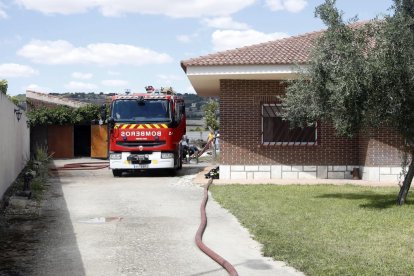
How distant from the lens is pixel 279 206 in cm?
1145

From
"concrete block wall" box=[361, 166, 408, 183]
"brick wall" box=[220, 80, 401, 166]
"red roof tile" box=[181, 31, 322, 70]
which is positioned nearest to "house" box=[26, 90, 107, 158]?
"brick wall" box=[220, 80, 401, 166]

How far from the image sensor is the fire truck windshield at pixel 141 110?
18.4 meters

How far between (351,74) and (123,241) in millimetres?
4942

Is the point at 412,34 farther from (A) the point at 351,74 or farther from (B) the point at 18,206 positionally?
(B) the point at 18,206

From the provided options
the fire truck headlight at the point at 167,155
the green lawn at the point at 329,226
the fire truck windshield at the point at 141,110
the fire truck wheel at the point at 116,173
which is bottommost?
the fire truck wheel at the point at 116,173

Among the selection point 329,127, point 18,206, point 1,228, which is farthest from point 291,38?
point 1,228

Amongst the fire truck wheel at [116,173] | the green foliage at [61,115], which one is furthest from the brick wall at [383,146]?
the green foliage at [61,115]

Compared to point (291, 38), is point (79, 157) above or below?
below

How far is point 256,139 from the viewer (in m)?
17.5

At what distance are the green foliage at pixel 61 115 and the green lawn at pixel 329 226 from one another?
18365 millimetres

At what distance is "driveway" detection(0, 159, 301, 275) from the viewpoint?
659 cm

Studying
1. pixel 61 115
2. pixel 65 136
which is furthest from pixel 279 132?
pixel 65 136

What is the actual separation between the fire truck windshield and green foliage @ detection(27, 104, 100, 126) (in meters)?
13.5

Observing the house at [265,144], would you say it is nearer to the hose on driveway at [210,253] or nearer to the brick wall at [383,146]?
the brick wall at [383,146]
